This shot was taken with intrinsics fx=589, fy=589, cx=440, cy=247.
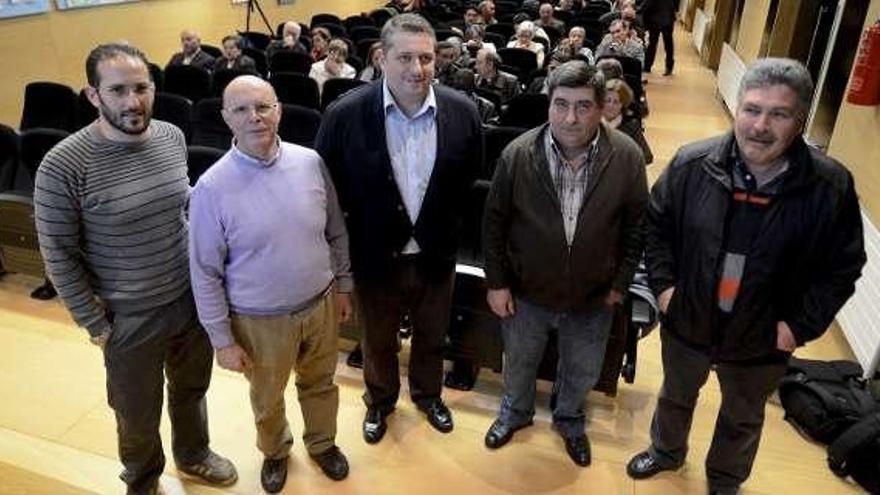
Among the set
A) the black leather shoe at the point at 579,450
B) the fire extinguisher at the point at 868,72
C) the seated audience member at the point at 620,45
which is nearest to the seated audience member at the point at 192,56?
the seated audience member at the point at 620,45

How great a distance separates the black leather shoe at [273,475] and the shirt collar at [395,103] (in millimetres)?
1381

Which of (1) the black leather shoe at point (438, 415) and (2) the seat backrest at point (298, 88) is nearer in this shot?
(1) the black leather shoe at point (438, 415)

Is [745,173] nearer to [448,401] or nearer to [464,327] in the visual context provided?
[464,327]

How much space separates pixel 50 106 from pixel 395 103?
3993 millimetres

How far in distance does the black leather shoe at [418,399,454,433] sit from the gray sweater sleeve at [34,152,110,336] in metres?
1.36

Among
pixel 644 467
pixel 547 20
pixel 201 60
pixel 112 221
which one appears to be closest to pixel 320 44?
pixel 201 60

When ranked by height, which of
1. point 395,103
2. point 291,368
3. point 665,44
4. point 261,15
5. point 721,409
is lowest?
point 721,409

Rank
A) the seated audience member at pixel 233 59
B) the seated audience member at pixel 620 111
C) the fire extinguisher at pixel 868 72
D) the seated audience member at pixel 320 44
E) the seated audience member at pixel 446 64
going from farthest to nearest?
the seated audience member at pixel 320 44 → the seated audience member at pixel 233 59 → the seated audience member at pixel 446 64 → the fire extinguisher at pixel 868 72 → the seated audience member at pixel 620 111

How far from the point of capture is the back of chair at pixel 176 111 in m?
4.26

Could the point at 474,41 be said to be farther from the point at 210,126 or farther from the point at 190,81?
the point at 210,126

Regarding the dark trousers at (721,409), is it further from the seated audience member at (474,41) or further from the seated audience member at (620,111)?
the seated audience member at (474,41)

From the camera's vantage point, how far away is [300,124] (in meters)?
3.86

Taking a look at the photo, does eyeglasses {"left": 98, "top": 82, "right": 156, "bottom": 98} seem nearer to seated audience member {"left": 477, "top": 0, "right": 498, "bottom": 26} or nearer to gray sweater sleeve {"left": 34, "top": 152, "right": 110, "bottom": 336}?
gray sweater sleeve {"left": 34, "top": 152, "right": 110, "bottom": 336}

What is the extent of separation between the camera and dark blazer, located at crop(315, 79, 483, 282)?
2.01 meters
